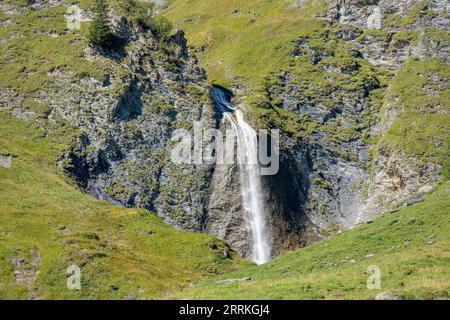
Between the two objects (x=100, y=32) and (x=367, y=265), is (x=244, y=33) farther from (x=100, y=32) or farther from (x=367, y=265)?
(x=367, y=265)

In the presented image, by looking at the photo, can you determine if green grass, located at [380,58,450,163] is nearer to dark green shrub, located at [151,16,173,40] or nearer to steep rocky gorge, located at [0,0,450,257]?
steep rocky gorge, located at [0,0,450,257]

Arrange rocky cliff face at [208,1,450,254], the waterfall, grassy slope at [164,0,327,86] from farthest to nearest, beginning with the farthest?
grassy slope at [164,0,327,86] → rocky cliff face at [208,1,450,254] → the waterfall

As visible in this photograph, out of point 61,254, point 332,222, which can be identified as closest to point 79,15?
point 332,222

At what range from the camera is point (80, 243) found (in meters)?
53.0

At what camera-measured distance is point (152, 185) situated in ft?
265

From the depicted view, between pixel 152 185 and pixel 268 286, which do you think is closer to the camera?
pixel 268 286

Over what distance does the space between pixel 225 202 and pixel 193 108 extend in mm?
19545

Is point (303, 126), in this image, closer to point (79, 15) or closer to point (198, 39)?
point (79, 15)

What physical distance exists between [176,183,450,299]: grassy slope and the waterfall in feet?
70.7

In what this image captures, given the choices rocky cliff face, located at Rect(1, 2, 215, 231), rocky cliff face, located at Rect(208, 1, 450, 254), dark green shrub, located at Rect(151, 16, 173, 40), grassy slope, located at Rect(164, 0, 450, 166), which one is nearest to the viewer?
rocky cliff face, located at Rect(1, 2, 215, 231)

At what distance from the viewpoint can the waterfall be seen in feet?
251

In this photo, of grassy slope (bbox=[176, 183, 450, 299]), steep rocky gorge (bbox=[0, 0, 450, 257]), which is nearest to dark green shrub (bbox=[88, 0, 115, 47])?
steep rocky gorge (bbox=[0, 0, 450, 257])

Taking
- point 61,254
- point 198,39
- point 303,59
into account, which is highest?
point 198,39

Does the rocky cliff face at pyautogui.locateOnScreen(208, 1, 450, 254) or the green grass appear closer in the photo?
the rocky cliff face at pyautogui.locateOnScreen(208, 1, 450, 254)
